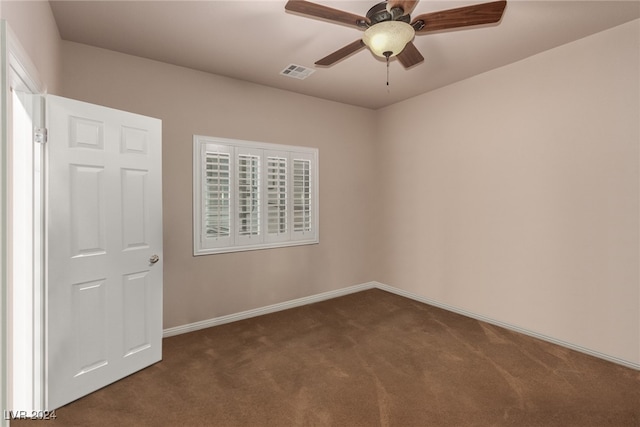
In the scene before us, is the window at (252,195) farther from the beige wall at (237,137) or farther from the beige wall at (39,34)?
the beige wall at (39,34)

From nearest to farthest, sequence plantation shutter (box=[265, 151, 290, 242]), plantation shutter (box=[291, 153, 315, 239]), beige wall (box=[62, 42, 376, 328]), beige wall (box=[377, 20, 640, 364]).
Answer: beige wall (box=[377, 20, 640, 364]) → beige wall (box=[62, 42, 376, 328]) → plantation shutter (box=[265, 151, 290, 242]) → plantation shutter (box=[291, 153, 315, 239])

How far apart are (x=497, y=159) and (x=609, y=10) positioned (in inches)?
57.4

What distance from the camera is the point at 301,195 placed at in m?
4.26

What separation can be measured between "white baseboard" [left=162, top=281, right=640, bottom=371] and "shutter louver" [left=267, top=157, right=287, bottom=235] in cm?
95

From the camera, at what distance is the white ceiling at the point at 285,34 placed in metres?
2.36

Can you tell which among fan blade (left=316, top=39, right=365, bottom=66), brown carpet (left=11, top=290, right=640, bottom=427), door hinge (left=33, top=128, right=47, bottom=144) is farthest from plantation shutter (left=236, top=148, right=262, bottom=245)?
door hinge (left=33, top=128, right=47, bottom=144)

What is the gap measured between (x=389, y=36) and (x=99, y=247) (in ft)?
8.07

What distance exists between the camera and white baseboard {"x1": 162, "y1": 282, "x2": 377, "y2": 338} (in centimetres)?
338

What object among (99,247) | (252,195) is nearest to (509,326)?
(252,195)

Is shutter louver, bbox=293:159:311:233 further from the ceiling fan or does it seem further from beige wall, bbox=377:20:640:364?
the ceiling fan

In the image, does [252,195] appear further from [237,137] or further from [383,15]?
[383,15]

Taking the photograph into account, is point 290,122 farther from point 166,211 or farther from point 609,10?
point 609,10

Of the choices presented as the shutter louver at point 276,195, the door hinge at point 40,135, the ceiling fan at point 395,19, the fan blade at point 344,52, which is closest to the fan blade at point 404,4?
the ceiling fan at point 395,19

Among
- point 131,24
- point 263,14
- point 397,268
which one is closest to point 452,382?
point 397,268
